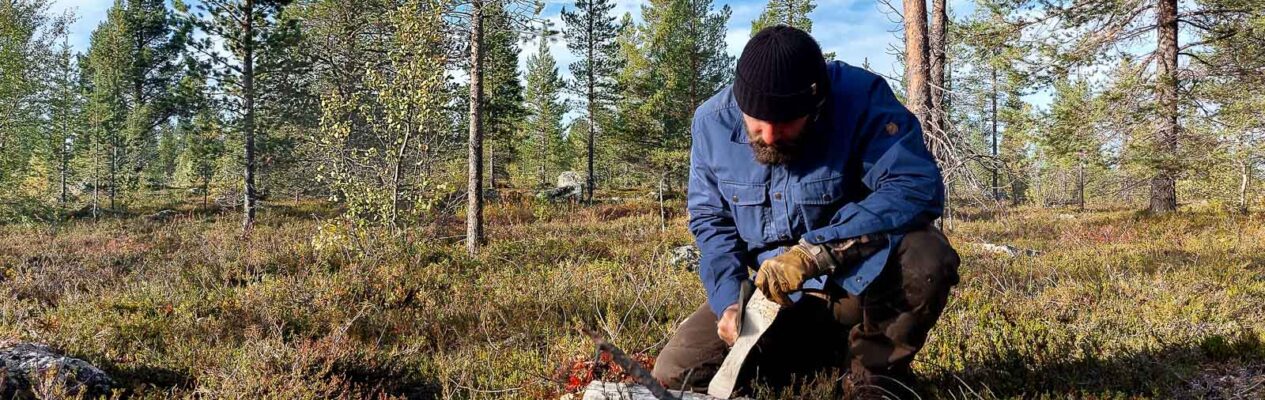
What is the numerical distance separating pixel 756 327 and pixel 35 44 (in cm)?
2903

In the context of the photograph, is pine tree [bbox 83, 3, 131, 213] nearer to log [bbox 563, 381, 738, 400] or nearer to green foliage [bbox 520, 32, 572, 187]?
green foliage [bbox 520, 32, 572, 187]

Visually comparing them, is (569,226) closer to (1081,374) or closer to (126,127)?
(1081,374)

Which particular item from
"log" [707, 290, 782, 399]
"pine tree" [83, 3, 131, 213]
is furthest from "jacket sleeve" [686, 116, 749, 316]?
"pine tree" [83, 3, 131, 213]

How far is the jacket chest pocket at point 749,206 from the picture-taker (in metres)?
2.64

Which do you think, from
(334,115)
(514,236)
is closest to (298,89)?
(514,236)

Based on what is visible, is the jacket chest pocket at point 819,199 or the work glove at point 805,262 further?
the jacket chest pocket at point 819,199

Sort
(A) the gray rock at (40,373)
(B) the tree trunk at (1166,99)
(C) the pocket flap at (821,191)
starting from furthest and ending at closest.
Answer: (B) the tree trunk at (1166,99) → (A) the gray rock at (40,373) → (C) the pocket flap at (821,191)

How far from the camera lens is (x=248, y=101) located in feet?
58.8

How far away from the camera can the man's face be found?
2.33 metres

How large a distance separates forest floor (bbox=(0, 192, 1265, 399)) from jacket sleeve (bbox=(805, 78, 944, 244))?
0.73 metres

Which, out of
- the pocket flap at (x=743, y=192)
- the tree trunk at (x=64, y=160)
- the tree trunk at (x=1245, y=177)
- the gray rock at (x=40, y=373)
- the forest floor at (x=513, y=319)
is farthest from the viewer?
the tree trunk at (x=64, y=160)

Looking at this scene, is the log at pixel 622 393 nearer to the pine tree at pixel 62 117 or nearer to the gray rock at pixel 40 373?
the gray rock at pixel 40 373

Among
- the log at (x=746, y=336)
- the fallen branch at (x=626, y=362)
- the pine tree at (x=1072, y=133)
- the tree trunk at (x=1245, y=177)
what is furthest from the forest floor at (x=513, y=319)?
the pine tree at (x=1072, y=133)

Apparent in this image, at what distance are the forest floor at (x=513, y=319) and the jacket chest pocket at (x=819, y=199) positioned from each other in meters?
0.70
